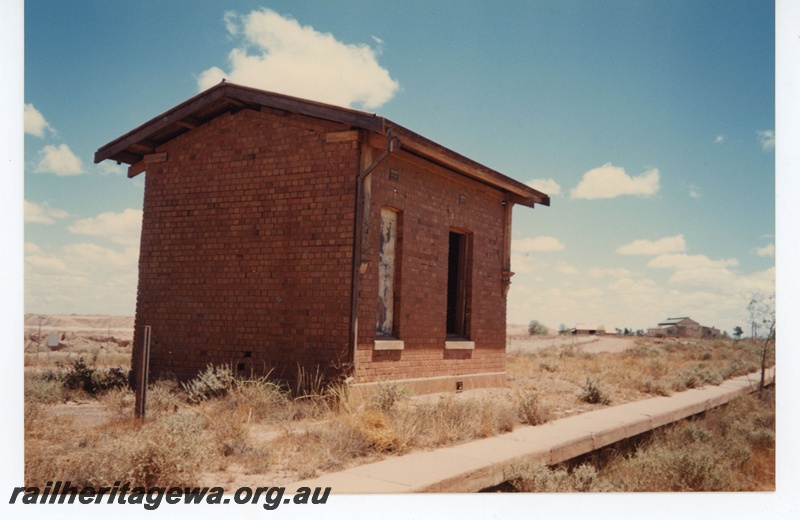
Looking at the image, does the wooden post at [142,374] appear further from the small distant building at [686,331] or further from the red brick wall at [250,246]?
the small distant building at [686,331]

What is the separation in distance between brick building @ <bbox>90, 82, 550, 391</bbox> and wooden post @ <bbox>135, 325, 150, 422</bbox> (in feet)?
8.80

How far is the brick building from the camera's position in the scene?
895cm

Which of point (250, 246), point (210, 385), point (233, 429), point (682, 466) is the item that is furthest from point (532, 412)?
point (250, 246)

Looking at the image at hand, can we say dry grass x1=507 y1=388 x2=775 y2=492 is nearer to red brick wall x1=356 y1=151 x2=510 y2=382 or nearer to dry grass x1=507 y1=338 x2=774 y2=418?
dry grass x1=507 y1=338 x2=774 y2=418

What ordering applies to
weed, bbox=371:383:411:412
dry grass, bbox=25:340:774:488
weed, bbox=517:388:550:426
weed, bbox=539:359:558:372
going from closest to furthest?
dry grass, bbox=25:340:774:488
weed, bbox=371:383:411:412
weed, bbox=517:388:550:426
weed, bbox=539:359:558:372

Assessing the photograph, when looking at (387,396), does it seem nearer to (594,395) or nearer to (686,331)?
(594,395)

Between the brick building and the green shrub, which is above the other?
the brick building

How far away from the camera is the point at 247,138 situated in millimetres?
9898

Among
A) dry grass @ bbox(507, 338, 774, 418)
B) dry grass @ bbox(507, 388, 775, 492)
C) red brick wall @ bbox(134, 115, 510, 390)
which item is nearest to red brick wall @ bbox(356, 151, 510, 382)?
red brick wall @ bbox(134, 115, 510, 390)

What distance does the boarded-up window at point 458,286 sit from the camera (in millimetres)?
12039

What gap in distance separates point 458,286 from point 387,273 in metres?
2.44

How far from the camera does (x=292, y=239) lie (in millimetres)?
9312
